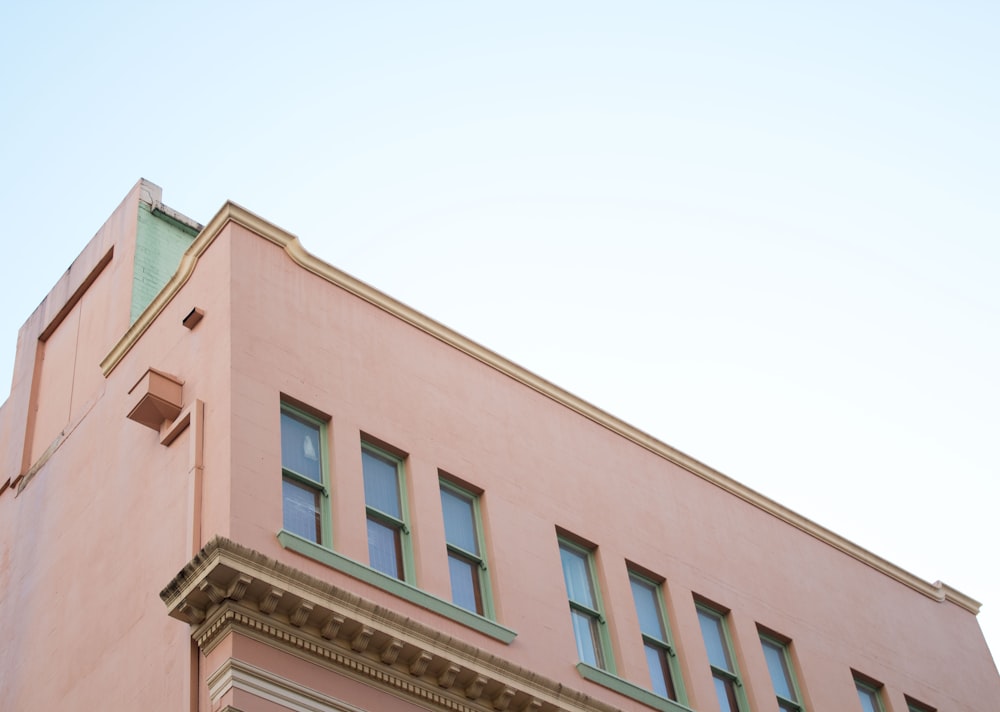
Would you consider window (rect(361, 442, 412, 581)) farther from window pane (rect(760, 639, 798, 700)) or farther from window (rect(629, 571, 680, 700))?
window pane (rect(760, 639, 798, 700))

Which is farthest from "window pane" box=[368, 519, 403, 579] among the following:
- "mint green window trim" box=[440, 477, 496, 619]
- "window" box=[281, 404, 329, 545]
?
"mint green window trim" box=[440, 477, 496, 619]

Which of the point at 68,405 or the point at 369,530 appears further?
the point at 68,405

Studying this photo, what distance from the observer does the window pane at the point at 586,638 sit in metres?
20.6

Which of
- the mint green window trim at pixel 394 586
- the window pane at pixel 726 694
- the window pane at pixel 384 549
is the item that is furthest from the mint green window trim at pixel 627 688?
the window pane at pixel 384 549

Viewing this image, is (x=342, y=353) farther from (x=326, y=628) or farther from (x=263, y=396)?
(x=326, y=628)

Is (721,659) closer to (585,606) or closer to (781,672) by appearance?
(781,672)

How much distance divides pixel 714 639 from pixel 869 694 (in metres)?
4.00

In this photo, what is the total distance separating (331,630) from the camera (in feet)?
55.4

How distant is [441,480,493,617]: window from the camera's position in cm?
1970

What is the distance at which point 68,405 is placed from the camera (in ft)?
79.7

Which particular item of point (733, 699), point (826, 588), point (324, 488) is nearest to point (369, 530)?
point (324, 488)

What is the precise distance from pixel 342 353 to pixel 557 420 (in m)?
4.33

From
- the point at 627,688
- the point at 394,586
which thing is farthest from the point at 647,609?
the point at 394,586

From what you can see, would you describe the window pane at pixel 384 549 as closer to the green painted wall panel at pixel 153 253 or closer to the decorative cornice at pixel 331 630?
the decorative cornice at pixel 331 630
